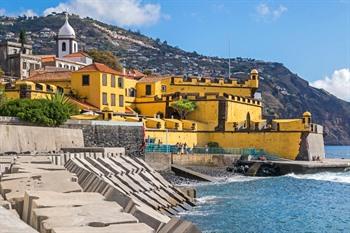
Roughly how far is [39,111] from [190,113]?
21.7 m

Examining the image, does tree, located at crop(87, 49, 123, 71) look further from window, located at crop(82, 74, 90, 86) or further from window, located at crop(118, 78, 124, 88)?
window, located at crop(82, 74, 90, 86)

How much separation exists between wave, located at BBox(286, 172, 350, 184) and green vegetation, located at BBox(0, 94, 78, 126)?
18.9 meters

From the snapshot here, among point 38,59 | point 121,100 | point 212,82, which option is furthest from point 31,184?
point 38,59

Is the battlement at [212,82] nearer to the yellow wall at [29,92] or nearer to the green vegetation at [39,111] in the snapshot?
the yellow wall at [29,92]

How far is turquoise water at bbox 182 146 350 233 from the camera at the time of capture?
2188 centimetres

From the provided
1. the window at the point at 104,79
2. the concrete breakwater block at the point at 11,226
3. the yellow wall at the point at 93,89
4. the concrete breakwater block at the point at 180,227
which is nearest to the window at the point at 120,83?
the yellow wall at the point at 93,89

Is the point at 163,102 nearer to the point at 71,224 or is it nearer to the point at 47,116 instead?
the point at 47,116

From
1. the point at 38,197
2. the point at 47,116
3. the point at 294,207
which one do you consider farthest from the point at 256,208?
the point at 38,197

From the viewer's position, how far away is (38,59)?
262 ft

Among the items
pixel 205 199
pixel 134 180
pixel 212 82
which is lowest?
pixel 205 199

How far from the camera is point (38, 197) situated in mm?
8781

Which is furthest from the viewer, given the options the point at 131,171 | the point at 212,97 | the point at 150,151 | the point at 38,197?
the point at 212,97

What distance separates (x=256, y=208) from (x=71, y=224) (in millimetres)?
21393

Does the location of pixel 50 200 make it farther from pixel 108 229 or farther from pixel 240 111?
pixel 240 111
